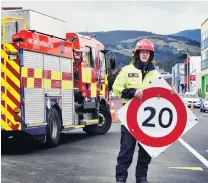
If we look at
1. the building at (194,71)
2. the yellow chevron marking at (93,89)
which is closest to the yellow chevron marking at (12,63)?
the yellow chevron marking at (93,89)

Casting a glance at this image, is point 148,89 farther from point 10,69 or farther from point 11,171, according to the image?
point 10,69

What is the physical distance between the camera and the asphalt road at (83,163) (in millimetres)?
7691

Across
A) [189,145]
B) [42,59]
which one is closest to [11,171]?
[42,59]

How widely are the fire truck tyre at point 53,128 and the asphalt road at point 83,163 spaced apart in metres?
0.20

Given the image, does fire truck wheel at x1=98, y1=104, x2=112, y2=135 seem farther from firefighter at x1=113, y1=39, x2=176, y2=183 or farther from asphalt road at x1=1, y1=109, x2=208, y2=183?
firefighter at x1=113, y1=39, x2=176, y2=183

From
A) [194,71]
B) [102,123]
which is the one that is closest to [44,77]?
[102,123]

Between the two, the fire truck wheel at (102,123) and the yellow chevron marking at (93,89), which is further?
the fire truck wheel at (102,123)

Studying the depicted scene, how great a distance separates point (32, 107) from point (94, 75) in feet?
14.8

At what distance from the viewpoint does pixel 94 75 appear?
15.2m

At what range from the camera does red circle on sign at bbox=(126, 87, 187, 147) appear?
605 cm

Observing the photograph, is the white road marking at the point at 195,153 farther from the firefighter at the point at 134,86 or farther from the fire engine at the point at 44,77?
the firefighter at the point at 134,86

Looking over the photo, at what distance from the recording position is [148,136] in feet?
19.9

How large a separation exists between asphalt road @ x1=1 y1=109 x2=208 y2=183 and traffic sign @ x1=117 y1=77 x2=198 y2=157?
1547 millimetres

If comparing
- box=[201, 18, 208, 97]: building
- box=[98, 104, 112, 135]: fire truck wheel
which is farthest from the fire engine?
box=[201, 18, 208, 97]: building
